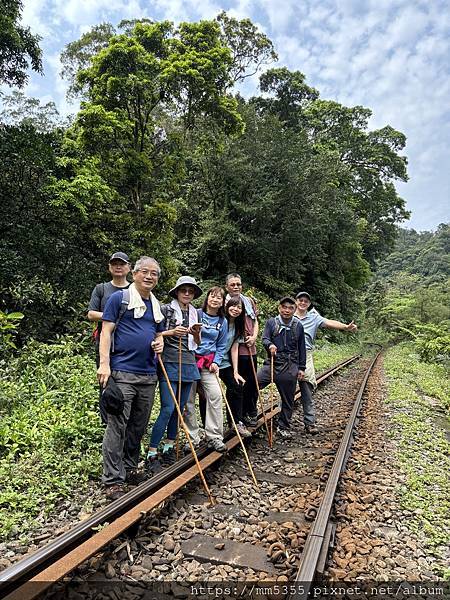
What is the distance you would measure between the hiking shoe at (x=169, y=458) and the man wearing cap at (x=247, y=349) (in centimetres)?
144

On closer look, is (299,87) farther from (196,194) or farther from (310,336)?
(310,336)

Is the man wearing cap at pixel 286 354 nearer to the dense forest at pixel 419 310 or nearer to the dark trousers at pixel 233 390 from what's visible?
the dark trousers at pixel 233 390

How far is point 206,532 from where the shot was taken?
337 centimetres

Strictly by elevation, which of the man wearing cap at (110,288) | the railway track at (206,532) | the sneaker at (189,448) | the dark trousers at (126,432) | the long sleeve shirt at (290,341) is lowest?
the railway track at (206,532)

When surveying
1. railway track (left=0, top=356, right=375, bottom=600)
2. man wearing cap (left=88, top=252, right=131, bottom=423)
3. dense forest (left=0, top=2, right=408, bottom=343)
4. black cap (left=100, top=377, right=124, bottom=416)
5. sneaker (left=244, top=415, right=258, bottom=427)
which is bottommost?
railway track (left=0, top=356, right=375, bottom=600)

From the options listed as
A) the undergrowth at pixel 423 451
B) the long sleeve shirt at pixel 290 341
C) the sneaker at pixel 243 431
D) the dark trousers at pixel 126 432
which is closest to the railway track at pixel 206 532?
the dark trousers at pixel 126 432

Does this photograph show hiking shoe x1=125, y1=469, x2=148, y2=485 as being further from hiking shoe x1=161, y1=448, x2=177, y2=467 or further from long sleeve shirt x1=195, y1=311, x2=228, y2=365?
long sleeve shirt x1=195, y1=311, x2=228, y2=365

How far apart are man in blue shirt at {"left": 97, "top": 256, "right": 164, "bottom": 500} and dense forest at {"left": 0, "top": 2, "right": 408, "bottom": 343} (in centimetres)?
267

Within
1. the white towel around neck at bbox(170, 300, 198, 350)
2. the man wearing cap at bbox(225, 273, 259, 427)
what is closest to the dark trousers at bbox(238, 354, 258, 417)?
the man wearing cap at bbox(225, 273, 259, 427)

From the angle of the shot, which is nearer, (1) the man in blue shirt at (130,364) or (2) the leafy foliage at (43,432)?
(2) the leafy foliage at (43,432)

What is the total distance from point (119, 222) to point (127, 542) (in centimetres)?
979

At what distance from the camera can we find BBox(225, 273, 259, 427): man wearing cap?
550cm

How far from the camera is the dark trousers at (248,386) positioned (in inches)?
230

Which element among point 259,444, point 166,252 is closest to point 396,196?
point 166,252
